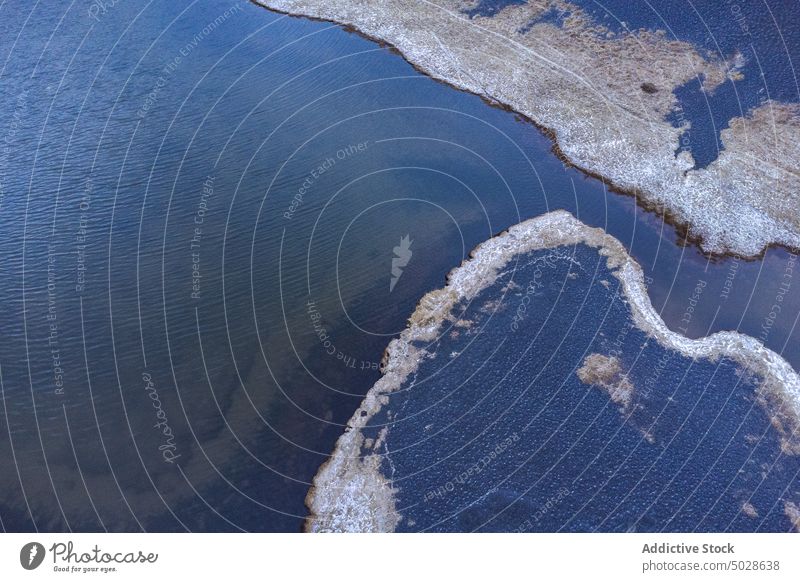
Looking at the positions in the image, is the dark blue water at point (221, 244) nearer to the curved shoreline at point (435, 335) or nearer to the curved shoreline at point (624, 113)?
the curved shoreline at point (435, 335)

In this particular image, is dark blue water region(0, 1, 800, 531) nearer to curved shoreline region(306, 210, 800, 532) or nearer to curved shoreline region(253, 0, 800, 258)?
curved shoreline region(306, 210, 800, 532)

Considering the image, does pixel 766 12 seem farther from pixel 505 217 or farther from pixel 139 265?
pixel 139 265
